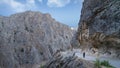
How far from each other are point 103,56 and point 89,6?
18.6 feet

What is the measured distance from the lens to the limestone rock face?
78812 millimetres

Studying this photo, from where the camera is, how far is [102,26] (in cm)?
1812

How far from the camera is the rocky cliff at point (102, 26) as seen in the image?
17.1 metres

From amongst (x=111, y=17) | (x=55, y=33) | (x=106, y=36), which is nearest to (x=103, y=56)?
(x=106, y=36)

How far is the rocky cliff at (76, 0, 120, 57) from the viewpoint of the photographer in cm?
1706

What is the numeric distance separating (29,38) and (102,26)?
238 ft

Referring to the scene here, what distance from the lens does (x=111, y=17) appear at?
57.0 feet

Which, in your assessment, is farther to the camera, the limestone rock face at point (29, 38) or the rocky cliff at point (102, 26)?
the limestone rock face at point (29, 38)

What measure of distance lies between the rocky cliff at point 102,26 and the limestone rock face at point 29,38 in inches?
2066

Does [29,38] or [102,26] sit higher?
[102,26]

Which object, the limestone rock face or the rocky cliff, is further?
the limestone rock face

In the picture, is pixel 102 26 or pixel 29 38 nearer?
pixel 102 26

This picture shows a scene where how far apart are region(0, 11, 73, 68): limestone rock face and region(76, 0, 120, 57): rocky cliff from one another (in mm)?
52467

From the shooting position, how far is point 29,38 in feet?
293
